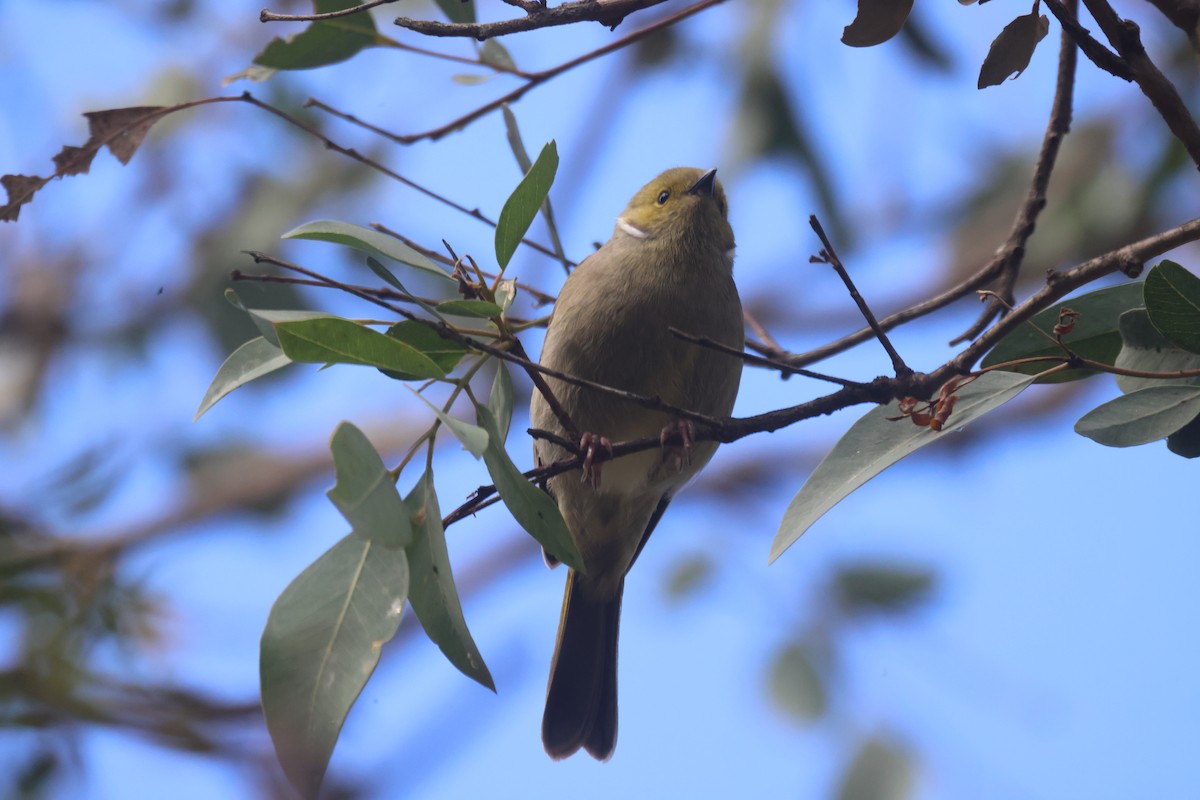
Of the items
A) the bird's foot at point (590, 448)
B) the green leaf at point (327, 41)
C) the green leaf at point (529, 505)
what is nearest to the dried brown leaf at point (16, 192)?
the green leaf at point (327, 41)

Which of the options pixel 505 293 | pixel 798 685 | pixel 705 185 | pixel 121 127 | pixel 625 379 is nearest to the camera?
pixel 505 293

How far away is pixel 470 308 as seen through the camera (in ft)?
Result: 6.89

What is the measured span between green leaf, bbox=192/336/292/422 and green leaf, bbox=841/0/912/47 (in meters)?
1.14

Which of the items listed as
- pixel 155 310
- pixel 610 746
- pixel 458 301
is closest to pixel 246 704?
pixel 610 746

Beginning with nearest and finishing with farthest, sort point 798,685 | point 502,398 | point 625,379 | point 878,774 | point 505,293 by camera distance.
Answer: point 505,293
point 502,398
point 625,379
point 878,774
point 798,685

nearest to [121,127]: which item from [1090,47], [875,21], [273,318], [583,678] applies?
[273,318]

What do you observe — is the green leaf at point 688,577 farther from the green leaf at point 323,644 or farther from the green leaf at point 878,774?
the green leaf at point 323,644

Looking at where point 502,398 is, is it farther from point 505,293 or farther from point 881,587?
point 881,587

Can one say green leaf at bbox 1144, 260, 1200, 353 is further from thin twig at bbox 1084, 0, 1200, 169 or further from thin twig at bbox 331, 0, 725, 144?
thin twig at bbox 331, 0, 725, 144

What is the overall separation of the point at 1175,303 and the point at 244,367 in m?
1.60

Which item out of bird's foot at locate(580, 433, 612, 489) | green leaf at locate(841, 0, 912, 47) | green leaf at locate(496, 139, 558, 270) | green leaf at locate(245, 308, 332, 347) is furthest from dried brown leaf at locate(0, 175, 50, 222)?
green leaf at locate(841, 0, 912, 47)

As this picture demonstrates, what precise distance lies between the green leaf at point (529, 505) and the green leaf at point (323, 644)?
0.76 feet

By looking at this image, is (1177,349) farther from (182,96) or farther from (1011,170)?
(182,96)

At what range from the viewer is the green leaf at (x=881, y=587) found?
20.2ft
